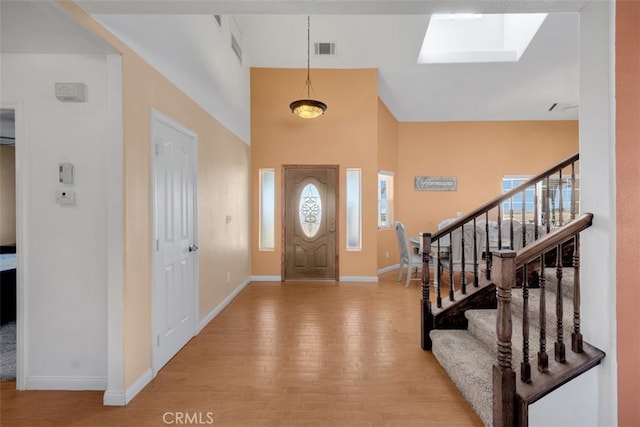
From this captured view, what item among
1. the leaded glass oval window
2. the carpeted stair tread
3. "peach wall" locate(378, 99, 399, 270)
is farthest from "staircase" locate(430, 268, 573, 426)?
"peach wall" locate(378, 99, 399, 270)

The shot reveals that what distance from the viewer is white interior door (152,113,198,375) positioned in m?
2.51

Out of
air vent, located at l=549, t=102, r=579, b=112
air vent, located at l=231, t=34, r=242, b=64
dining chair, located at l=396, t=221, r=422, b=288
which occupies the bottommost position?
dining chair, located at l=396, t=221, r=422, b=288

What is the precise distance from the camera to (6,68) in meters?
2.17

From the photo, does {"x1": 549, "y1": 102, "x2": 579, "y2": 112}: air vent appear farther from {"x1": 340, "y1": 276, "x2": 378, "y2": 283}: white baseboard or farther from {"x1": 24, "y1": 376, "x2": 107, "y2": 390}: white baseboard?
{"x1": 24, "y1": 376, "x2": 107, "y2": 390}: white baseboard

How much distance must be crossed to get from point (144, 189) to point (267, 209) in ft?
11.0

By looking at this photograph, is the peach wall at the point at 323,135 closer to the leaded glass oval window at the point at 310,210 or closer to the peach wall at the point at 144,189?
the leaded glass oval window at the point at 310,210

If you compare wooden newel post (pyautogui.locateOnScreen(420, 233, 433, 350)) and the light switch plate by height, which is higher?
the light switch plate

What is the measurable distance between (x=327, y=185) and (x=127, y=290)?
3883mm

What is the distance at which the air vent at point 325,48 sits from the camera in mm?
5090

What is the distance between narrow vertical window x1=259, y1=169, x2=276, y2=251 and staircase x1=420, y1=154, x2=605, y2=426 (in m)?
3.27

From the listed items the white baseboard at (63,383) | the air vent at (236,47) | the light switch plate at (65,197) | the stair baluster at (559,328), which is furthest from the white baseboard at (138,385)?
the air vent at (236,47)

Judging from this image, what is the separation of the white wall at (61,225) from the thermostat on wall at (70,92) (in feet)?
0.14

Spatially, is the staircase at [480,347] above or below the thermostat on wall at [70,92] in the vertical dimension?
below

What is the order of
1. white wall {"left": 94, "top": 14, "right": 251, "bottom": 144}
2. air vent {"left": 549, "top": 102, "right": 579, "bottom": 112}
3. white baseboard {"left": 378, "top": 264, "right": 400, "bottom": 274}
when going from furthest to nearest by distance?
air vent {"left": 549, "top": 102, "right": 579, "bottom": 112} < white baseboard {"left": 378, "top": 264, "right": 400, "bottom": 274} < white wall {"left": 94, "top": 14, "right": 251, "bottom": 144}
